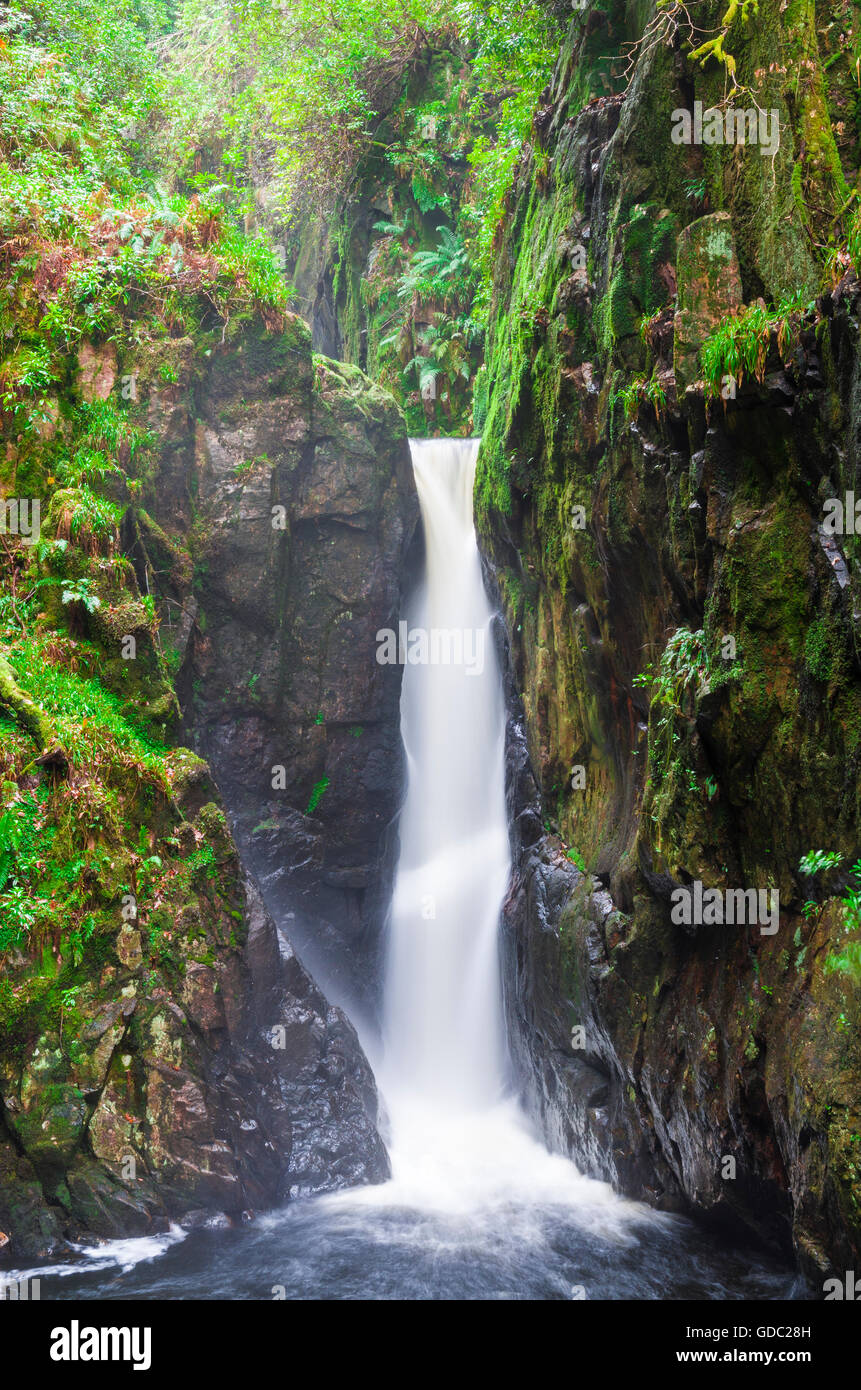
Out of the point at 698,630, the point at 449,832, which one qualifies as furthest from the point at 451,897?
the point at 698,630

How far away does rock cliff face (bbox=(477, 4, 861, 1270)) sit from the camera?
558 cm

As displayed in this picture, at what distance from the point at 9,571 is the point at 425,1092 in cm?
862

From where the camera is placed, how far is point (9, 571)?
363 inches

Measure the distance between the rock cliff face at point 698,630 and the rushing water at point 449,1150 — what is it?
654mm

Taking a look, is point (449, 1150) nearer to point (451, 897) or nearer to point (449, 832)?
point (451, 897)

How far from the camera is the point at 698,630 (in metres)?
7.16

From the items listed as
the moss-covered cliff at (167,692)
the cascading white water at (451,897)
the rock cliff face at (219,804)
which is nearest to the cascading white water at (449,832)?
the cascading white water at (451,897)

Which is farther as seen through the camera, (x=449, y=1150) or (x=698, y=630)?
(x=449, y=1150)

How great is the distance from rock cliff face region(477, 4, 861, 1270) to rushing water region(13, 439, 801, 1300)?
65 centimetres

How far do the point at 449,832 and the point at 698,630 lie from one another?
7.28 metres

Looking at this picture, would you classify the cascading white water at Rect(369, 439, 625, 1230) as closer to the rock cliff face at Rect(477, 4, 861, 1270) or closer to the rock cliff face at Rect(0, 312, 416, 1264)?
the rock cliff face at Rect(0, 312, 416, 1264)

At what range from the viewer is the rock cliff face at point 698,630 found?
220 inches

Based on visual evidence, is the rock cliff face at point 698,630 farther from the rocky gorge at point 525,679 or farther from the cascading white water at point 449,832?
the cascading white water at point 449,832

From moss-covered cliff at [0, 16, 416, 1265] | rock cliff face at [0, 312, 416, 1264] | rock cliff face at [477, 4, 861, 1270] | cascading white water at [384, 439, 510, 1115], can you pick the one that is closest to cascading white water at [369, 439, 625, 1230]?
cascading white water at [384, 439, 510, 1115]
